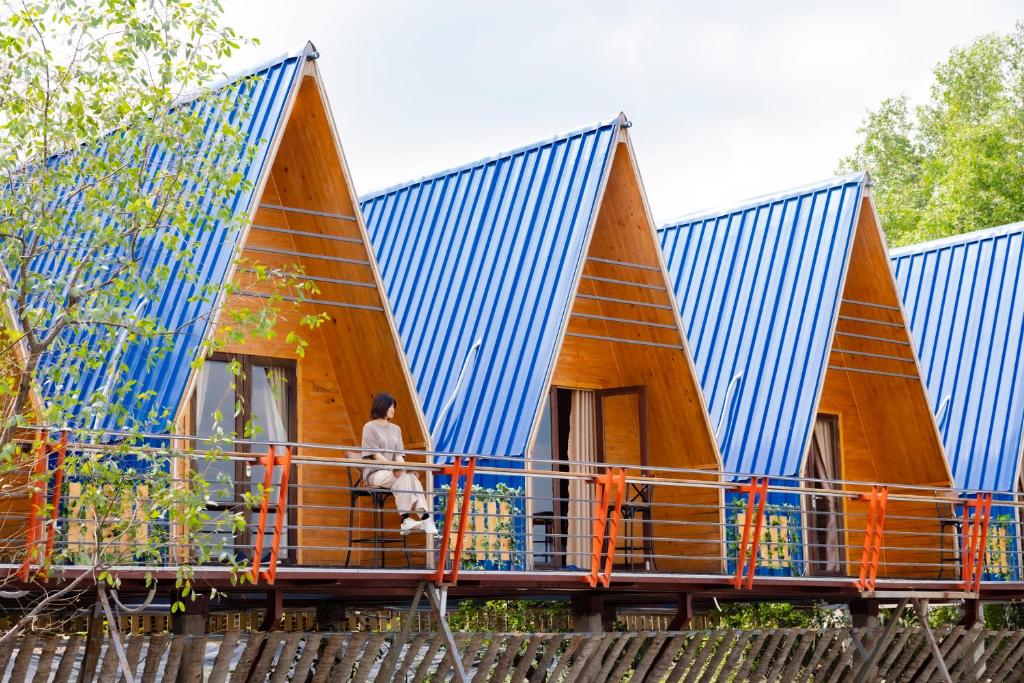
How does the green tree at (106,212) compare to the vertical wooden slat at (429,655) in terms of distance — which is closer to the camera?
the green tree at (106,212)

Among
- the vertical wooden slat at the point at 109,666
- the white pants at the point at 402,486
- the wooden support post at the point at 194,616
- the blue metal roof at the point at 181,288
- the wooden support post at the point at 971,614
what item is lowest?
the wooden support post at the point at 971,614

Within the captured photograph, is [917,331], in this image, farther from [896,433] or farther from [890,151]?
[890,151]

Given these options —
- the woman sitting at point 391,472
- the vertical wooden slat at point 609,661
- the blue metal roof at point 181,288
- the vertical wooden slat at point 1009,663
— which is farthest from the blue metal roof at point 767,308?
the blue metal roof at point 181,288

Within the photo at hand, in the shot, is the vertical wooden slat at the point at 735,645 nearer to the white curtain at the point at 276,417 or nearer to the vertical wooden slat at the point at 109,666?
the white curtain at the point at 276,417

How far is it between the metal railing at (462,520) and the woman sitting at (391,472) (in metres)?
0.20

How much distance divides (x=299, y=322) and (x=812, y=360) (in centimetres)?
697

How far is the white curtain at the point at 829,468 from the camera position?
1989cm

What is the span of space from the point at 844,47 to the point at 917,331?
107ft

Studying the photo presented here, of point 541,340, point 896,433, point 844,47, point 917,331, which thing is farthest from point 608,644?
point 844,47

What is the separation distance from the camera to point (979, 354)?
21656 mm

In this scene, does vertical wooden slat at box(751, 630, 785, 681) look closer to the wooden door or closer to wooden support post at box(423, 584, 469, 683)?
the wooden door

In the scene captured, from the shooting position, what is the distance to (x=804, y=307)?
18.6 metres

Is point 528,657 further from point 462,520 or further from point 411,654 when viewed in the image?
point 462,520

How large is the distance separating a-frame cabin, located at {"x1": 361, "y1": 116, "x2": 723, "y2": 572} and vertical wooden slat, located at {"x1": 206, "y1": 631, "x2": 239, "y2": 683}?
3.72 m
